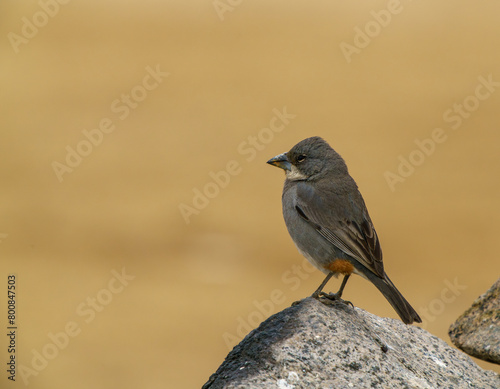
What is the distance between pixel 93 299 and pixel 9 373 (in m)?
2.38

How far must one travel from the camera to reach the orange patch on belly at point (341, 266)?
5383mm

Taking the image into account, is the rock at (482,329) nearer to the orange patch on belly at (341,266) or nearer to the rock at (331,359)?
the rock at (331,359)

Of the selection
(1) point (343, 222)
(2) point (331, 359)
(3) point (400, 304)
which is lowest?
(3) point (400, 304)

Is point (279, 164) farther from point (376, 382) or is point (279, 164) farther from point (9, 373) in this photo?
point (9, 373)

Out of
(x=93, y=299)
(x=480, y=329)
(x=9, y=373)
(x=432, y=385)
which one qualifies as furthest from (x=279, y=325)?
Answer: (x=93, y=299)

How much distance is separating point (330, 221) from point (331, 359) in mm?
1647

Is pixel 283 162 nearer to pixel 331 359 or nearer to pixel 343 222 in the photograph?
pixel 343 222

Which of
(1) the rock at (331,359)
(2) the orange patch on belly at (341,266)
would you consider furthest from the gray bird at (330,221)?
(1) the rock at (331,359)

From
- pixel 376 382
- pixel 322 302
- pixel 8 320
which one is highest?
pixel 8 320

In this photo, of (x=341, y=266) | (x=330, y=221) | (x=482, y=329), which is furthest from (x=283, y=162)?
(x=482, y=329)

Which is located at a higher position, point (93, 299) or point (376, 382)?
point (93, 299)

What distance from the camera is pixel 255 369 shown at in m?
3.81

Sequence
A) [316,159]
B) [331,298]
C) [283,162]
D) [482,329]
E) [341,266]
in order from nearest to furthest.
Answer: [331,298] → [482,329] → [341,266] → [316,159] → [283,162]

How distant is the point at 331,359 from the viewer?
3.99m
